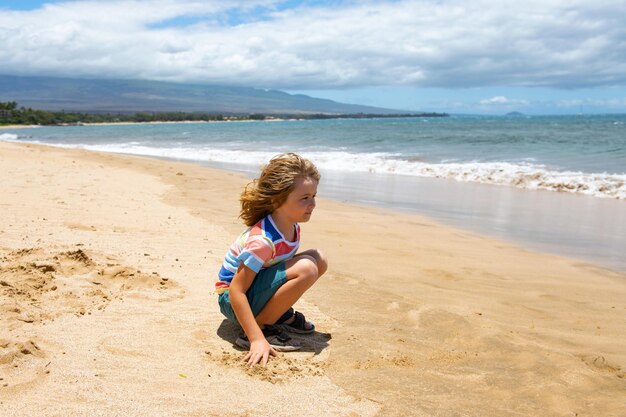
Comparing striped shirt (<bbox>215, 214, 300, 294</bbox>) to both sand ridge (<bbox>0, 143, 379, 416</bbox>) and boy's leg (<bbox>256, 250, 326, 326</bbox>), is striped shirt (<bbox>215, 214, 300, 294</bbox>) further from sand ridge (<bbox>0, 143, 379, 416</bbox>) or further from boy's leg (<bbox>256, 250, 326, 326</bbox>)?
sand ridge (<bbox>0, 143, 379, 416</bbox>)

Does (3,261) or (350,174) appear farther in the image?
(350,174)

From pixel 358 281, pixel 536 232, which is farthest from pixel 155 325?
pixel 536 232

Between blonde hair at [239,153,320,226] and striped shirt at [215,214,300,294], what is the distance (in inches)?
3.4

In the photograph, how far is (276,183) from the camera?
10.9 ft

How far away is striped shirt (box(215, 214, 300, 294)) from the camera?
324 cm

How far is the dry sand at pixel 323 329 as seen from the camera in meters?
2.70

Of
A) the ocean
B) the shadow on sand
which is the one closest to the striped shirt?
the shadow on sand

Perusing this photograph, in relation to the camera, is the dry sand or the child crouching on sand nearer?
the dry sand

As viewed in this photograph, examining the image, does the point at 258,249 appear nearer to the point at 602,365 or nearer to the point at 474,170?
the point at 602,365

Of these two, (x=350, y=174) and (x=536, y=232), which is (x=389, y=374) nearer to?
(x=536, y=232)

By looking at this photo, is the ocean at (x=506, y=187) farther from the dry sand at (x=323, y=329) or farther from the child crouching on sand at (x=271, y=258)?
the child crouching on sand at (x=271, y=258)

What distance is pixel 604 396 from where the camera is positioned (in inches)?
113

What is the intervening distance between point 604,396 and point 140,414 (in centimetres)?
213

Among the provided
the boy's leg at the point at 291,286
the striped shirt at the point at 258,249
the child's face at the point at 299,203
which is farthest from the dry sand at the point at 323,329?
the child's face at the point at 299,203
